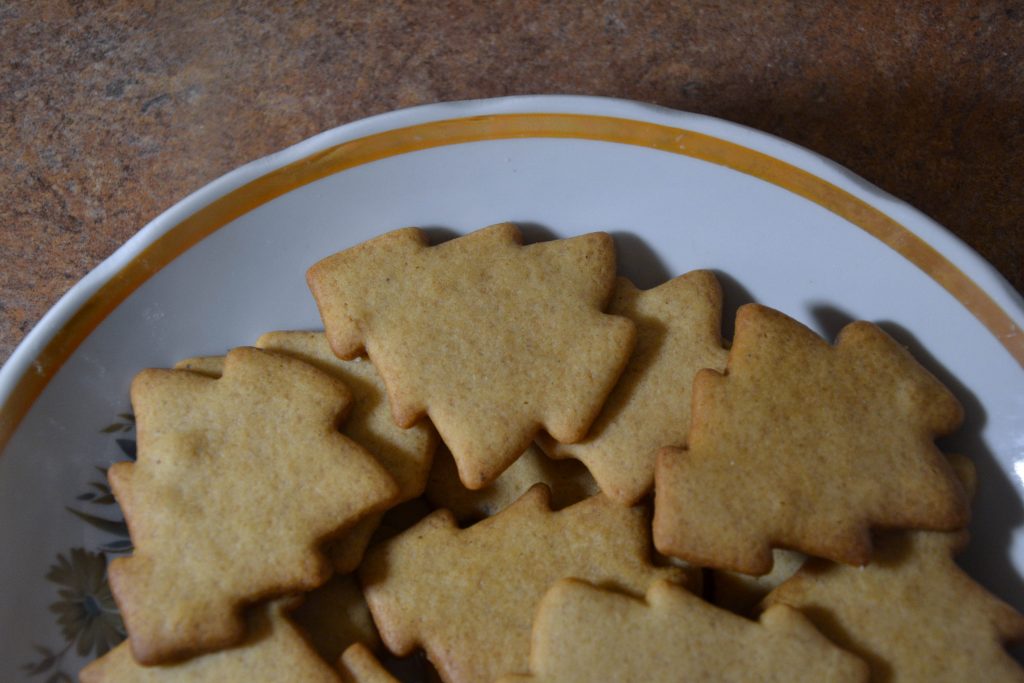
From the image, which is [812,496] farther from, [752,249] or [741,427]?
[752,249]

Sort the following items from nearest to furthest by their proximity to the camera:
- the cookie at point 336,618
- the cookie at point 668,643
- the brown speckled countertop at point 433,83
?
1. the cookie at point 668,643
2. the cookie at point 336,618
3. the brown speckled countertop at point 433,83

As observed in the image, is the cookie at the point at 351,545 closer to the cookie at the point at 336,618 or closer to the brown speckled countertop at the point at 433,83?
the cookie at the point at 336,618

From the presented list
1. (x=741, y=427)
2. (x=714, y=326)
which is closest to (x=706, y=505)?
(x=741, y=427)

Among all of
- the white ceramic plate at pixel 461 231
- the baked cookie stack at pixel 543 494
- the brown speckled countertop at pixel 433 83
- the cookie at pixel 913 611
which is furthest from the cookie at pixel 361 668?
the brown speckled countertop at pixel 433 83

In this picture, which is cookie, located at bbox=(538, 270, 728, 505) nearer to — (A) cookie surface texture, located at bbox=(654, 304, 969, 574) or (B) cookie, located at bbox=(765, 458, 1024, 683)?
(A) cookie surface texture, located at bbox=(654, 304, 969, 574)

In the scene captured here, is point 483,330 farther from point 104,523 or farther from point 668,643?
point 104,523

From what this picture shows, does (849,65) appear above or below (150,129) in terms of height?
above

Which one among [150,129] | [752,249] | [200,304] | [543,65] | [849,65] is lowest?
[200,304]
